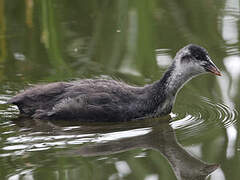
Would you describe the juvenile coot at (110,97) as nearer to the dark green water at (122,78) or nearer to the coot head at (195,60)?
the coot head at (195,60)

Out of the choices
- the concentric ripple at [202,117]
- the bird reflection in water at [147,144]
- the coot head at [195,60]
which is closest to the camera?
the bird reflection in water at [147,144]

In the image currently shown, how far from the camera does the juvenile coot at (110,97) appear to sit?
8.33m

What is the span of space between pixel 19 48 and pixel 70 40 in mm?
871

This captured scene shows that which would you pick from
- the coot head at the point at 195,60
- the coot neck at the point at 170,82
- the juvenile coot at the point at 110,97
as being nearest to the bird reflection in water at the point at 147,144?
the juvenile coot at the point at 110,97

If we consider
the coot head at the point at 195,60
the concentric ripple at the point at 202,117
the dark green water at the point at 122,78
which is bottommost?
the concentric ripple at the point at 202,117

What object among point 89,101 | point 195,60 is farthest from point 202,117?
point 89,101

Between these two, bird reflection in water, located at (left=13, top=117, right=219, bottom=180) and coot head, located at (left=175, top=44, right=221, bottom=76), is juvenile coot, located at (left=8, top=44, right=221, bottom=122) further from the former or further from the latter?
bird reflection in water, located at (left=13, top=117, right=219, bottom=180)

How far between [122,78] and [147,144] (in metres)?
2.21

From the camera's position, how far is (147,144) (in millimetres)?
7461

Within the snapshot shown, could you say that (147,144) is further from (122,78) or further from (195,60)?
(122,78)

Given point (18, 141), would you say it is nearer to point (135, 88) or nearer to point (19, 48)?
point (135, 88)

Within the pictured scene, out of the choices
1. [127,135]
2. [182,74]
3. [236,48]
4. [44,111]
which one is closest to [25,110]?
[44,111]

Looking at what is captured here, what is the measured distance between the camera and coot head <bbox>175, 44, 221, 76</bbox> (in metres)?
8.49

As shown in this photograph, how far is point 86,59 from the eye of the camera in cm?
1014
